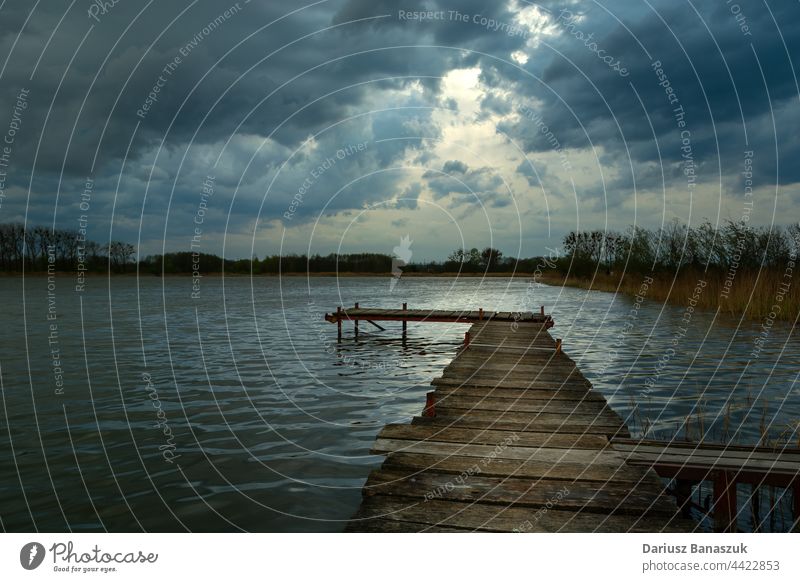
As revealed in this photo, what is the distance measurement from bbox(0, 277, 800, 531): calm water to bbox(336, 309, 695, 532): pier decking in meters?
1.55

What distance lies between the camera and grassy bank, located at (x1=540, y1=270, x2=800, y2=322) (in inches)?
967

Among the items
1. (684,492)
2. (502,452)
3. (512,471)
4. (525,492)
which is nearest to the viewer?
(525,492)

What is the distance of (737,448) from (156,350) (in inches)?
812

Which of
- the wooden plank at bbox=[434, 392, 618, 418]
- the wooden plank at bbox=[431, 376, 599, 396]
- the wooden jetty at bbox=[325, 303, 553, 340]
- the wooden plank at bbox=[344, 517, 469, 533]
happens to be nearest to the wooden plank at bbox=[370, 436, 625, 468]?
the wooden plank at bbox=[344, 517, 469, 533]

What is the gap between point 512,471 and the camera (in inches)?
237

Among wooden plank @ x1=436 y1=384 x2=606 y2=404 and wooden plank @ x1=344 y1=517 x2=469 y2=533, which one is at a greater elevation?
wooden plank @ x1=436 y1=384 x2=606 y2=404

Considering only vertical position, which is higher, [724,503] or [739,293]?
[739,293]

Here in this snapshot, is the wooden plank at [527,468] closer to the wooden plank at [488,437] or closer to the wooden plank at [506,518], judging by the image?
the wooden plank at [488,437]

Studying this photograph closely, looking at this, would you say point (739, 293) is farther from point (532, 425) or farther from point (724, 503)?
point (724, 503)

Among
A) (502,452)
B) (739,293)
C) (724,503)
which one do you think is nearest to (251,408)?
(502,452)

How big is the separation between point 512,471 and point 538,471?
0.29 meters

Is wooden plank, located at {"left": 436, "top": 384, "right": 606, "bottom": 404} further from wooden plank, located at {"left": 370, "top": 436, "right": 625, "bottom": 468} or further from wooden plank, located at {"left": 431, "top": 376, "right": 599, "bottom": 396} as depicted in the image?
wooden plank, located at {"left": 370, "top": 436, "right": 625, "bottom": 468}

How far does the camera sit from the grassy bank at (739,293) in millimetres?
24562
